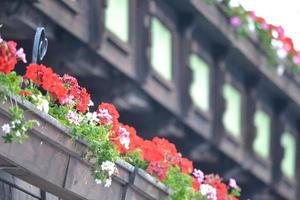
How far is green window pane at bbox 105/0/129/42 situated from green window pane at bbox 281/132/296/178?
9910 millimetres

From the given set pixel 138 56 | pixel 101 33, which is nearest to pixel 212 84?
pixel 138 56

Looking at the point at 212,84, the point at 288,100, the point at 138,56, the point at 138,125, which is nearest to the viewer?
the point at 138,56

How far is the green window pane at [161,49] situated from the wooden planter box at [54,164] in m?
12.6

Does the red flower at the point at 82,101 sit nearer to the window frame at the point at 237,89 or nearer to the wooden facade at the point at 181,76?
the wooden facade at the point at 181,76

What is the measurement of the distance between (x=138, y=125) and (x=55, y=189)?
564 inches

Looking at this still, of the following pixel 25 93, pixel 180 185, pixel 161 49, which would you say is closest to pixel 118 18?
pixel 161 49

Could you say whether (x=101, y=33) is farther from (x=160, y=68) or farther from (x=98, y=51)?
(x=160, y=68)

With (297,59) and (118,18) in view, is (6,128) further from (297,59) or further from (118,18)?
(297,59)

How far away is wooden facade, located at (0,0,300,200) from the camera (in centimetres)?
2272

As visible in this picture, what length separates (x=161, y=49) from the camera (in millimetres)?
27469

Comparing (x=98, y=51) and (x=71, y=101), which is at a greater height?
(x=98, y=51)

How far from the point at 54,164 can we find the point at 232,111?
1911 cm

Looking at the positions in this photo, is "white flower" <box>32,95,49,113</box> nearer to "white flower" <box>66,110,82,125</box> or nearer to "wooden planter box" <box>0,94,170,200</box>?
"wooden planter box" <box>0,94,170,200</box>

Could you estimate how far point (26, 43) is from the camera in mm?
21812
